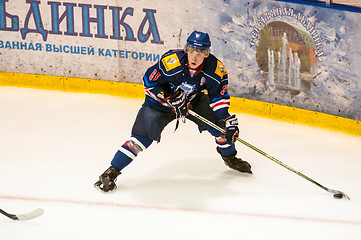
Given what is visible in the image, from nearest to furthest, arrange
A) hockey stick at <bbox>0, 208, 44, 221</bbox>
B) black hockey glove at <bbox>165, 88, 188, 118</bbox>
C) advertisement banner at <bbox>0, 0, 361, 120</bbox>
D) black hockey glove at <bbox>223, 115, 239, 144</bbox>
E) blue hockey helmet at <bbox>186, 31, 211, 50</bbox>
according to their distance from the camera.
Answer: hockey stick at <bbox>0, 208, 44, 221</bbox>, blue hockey helmet at <bbox>186, 31, 211, 50</bbox>, black hockey glove at <bbox>165, 88, 188, 118</bbox>, black hockey glove at <bbox>223, 115, 239, 144</bbox>, advertisement banner at <bbox>0, 0, 361, 120</bbox>

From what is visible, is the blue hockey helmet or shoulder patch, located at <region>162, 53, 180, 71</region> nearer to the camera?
the blue hockey helmet

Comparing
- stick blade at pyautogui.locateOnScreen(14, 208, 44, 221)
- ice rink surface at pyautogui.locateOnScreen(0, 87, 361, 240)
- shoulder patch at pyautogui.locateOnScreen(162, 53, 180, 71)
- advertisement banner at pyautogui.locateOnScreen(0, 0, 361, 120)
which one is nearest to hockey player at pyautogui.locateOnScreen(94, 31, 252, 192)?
shoulder patch at pyautogui.locateOnScreen(162, 53, 180, 71)

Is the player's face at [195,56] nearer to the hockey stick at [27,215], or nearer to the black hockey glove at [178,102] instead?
the black hockey glove at [178,102]

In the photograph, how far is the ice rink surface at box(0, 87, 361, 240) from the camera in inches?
A: 148

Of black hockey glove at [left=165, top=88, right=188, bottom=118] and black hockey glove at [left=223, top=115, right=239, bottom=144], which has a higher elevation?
black hockey glove at [left=165, top=88, right=188, bottom=118]

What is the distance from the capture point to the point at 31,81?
6.46 meters

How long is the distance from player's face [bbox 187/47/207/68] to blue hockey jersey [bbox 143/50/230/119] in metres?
0.09

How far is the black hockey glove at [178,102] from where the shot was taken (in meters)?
3.99

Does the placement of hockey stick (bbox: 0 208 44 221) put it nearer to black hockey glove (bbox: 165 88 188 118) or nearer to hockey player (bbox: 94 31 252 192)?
hockey player (bbox: 94 31 252 192)

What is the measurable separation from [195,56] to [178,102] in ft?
1.02

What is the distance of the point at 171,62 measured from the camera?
4012 mm

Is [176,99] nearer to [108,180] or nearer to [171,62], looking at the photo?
[171,62]

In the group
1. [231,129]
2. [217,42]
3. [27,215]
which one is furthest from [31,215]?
[217,42]

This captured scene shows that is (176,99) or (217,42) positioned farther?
(217,42)
